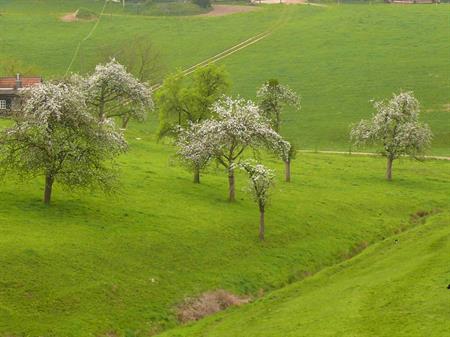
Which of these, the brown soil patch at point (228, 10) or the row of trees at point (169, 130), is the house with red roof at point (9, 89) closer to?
the row of trees at point (169, 130)

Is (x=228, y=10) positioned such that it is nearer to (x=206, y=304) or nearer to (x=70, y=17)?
(x=70, y=17)

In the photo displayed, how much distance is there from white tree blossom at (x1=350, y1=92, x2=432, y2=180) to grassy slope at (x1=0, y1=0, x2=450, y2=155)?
19.8 metres

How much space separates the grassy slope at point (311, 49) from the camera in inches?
4825

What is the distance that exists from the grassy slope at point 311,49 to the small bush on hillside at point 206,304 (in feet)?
199

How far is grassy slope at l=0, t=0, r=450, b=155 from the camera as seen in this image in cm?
12256

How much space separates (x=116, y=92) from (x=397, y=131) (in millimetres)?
34045

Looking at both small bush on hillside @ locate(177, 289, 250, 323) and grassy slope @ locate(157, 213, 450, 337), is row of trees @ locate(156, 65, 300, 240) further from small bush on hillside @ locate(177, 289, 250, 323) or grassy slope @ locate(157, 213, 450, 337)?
grassy slope @ locate(157, 213, 450, 337)

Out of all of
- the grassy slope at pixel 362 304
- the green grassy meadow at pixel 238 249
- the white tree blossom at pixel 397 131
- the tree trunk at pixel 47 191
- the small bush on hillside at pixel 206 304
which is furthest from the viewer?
the white tree blossom at pixel 397 131

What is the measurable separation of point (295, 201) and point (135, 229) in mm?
19676

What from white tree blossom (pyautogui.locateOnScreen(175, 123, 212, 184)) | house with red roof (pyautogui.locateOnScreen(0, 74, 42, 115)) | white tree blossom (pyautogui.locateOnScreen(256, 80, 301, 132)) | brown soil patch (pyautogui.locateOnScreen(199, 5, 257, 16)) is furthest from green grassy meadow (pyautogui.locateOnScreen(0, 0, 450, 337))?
brown soil patch (pyautogui.locateOnScreen(199, 5, 257, 16))

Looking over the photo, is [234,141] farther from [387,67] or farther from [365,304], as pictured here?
[387,67]

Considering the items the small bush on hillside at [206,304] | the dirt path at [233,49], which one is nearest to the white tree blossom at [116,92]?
the small bush on hillside at [206,304]

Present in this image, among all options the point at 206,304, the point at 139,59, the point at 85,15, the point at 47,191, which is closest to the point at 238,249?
the point at 206,304

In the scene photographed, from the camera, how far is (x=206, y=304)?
48531 millimetres
